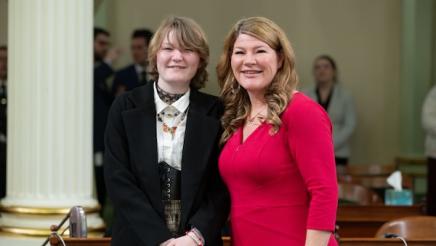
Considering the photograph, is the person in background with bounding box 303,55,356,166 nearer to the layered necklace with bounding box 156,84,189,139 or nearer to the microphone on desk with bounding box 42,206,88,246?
the microphone on desk with bounding box 42,206,88,246

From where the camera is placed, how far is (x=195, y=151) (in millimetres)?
4004

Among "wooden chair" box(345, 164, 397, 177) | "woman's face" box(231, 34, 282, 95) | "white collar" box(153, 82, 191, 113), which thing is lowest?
"wooden chair" box(345, 164, 397, 177)

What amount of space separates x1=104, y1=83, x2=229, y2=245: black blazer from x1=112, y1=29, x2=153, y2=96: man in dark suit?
6114mm

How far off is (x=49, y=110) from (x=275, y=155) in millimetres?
3036

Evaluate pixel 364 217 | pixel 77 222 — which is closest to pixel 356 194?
pixel 364 217

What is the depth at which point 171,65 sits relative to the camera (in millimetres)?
4039

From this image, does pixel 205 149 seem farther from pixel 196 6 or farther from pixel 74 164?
pixel 196 6

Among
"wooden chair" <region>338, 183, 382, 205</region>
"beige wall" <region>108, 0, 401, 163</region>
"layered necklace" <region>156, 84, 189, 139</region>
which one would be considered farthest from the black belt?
"beige wall" <region>108, 0, 401, 163</region>

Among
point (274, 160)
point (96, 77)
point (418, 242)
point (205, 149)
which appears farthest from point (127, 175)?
point (96, 77)

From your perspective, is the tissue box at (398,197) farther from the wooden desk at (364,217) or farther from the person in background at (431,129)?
the person in background at (431,129)

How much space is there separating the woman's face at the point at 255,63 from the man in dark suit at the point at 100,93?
616 centimetres

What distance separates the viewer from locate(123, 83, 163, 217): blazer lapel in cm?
397

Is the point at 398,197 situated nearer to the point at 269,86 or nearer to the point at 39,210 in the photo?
the point at 39,210

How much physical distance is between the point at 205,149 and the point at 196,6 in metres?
7.99
